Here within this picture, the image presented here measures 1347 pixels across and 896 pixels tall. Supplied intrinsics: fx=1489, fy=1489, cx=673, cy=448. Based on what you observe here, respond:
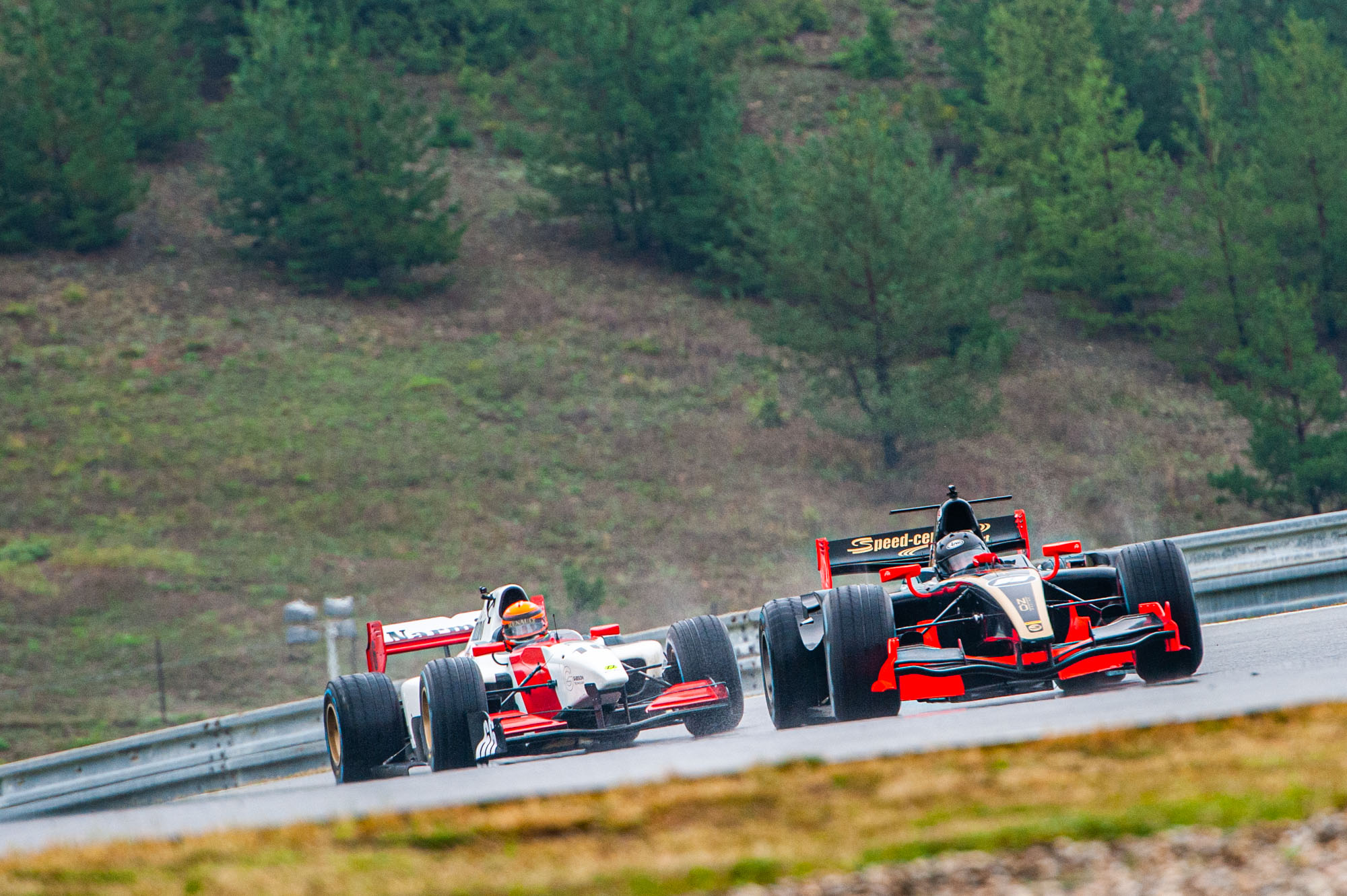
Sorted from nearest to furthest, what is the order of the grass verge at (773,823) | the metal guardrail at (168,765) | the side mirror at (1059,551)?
the grass verge at (773,823), the side mirror at (1059,551), the metal guardrail at (168,765)

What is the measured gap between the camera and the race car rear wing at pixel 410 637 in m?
12.3

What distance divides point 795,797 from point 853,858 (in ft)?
3.19

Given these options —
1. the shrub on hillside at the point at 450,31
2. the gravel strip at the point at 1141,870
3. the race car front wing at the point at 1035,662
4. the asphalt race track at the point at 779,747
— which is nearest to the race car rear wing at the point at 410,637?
the asphalt race track at the point at 779,747

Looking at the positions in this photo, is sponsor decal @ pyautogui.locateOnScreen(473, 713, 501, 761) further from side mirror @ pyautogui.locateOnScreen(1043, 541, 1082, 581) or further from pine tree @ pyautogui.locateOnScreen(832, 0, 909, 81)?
pine tree @ pyautogui.locateOnScreen(832, 0, 909, 81)

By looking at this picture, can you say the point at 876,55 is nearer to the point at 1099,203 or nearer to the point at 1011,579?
the point at 1099,203

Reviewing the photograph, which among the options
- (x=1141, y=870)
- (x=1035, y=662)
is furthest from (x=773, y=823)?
(x=1035, y=662)

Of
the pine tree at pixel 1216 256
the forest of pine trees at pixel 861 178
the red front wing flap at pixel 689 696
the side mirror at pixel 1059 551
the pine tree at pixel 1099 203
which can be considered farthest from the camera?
the pine tree at pixel 1099 203

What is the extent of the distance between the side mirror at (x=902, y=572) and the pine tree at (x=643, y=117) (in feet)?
93.5

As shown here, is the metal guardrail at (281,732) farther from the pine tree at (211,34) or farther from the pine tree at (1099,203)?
the pine tree at (211,34)

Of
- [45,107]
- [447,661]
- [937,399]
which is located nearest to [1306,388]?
[937,399]

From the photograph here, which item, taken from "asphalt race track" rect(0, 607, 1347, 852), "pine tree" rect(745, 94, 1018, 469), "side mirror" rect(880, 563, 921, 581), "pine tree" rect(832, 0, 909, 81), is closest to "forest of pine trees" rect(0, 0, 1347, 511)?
"pine tree" rect(745, 94, 1018, 469)

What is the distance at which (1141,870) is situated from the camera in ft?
14.4

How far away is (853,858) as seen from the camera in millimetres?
4660

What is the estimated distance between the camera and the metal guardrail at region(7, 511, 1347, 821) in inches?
495
